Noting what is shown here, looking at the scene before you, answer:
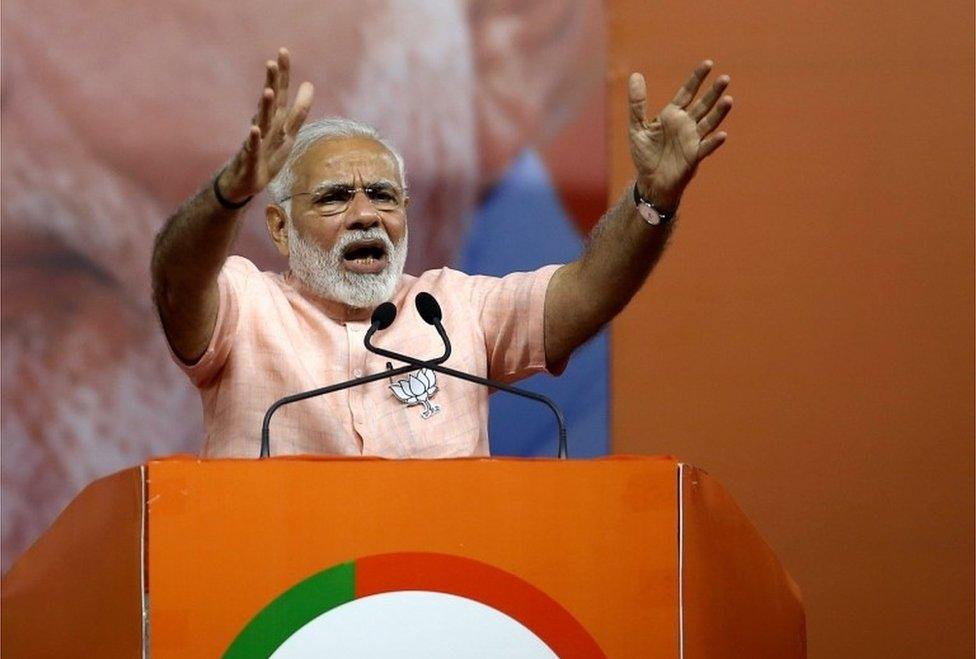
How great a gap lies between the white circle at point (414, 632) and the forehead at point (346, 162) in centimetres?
101

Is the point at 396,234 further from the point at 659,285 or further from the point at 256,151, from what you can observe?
the point at 659,285

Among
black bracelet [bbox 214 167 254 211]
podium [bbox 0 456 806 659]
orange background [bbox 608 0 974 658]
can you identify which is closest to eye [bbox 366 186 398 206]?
black bracelet [bbox 214 167 254 211]

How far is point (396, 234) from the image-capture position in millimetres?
2223

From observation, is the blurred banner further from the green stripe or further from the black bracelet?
the green stripe

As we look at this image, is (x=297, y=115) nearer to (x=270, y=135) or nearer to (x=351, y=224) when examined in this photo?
(x=270, y=135)

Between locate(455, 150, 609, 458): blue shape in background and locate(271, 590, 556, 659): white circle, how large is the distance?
4.86 ft

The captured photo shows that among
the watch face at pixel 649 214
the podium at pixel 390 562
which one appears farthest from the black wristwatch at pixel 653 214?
the podium at pixel 390 562

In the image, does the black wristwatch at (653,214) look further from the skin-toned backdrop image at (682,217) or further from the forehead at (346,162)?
the skin-toned backdrop image at (682,217)

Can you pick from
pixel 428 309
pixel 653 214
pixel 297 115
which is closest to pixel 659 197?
pixel 653 214

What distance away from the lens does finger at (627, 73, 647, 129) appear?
198 cm

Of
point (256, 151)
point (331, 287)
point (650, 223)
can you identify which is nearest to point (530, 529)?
point (256, 151)

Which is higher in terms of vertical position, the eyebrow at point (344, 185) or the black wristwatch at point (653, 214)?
the eyebrow at point (344, 185)

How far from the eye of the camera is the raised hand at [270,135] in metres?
1.73

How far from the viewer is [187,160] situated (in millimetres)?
2744
